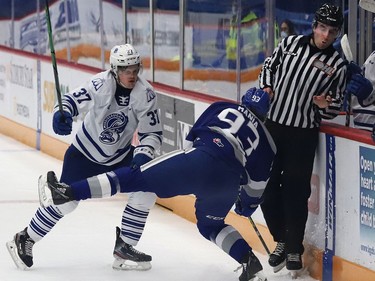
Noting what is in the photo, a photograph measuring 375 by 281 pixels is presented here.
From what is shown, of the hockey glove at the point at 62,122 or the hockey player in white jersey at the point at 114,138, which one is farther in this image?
the hockey player in white jersey at the point at 114,138

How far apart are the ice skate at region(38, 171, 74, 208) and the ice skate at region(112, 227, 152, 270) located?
22.0 inches

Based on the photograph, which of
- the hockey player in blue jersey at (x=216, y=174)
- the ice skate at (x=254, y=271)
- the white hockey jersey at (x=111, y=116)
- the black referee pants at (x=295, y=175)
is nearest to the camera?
the hockey player in blue jersey at (x=216, y=174)

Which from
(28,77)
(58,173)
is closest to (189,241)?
(58,173)

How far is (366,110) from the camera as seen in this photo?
15.9ft

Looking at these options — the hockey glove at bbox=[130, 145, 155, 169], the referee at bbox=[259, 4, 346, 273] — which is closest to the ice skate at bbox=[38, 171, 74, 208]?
the hockey glove at bbox=[130, 145, 155, 169]

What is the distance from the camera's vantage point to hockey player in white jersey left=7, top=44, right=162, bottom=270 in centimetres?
491

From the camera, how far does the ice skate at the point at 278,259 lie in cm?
491

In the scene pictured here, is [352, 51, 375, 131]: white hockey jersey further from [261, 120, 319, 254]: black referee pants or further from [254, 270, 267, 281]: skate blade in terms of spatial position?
[254, 270, 267, 281]: skate blade

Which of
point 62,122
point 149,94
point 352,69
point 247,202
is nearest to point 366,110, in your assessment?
point 352,69

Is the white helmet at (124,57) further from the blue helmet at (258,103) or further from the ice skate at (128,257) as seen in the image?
the ice skate at (128,257)

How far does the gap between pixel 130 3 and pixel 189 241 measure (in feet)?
7.88

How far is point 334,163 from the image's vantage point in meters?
4.80

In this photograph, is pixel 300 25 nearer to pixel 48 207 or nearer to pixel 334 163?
pixel 334 163

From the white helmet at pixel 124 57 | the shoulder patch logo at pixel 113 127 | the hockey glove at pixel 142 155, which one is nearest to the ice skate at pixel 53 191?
the hockey glove at pixel 142 155
